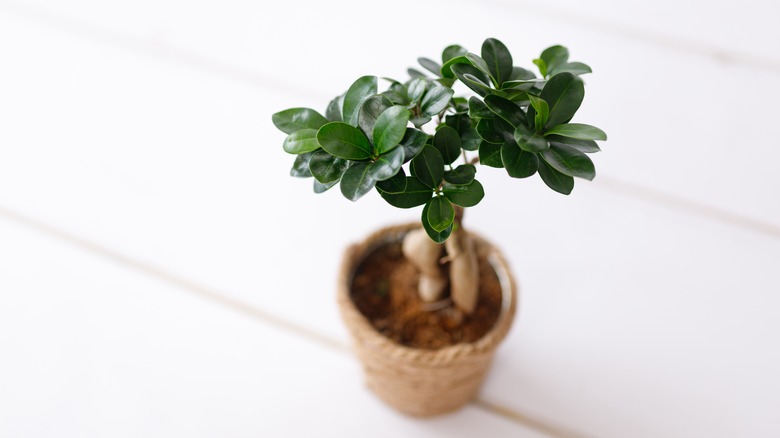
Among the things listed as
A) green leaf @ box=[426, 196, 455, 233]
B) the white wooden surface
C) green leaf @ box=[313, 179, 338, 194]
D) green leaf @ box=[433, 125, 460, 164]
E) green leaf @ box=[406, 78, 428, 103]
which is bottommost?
the white wooden surface

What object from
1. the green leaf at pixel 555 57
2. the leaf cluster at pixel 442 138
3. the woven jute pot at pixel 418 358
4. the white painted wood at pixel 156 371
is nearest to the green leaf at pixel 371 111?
the leaf cluster at pixel 442 138

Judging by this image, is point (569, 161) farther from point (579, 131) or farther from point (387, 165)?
point (387, 165)

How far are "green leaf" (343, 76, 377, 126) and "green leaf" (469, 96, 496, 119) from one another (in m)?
0.13

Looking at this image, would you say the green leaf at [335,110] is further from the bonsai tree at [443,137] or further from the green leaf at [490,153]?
the green leaf at [490,153]

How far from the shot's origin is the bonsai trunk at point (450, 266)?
120 centimetres

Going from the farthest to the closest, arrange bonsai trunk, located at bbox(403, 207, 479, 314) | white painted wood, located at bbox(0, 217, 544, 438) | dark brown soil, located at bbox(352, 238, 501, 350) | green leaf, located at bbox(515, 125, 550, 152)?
white painted wood, located at bbox(0, 217, 544, 438)
dark brown soil, located at bbox(352, 238, 501, 350)
bonsai trunk, located at bbox(403, 207, 479, 314)
green leaf, located at bbox(515, 125, 550, 152)

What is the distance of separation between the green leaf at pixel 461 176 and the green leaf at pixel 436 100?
0.25 feet

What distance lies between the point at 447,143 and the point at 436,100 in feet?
0.19

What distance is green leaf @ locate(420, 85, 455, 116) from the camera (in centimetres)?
93

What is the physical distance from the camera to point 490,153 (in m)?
0.93

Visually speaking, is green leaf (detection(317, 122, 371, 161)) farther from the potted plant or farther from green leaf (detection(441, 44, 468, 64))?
green leaf (detection(441, 44, 468, 64))

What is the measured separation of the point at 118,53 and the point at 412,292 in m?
1.16

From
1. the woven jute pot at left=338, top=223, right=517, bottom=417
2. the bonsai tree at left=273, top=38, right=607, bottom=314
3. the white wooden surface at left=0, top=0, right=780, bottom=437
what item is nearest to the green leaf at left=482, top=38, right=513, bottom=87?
the bonsai tree at left=273, top=38, right=607, bottom=314

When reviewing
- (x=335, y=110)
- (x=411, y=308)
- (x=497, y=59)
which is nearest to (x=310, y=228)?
(x=411, y=308)
